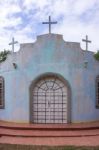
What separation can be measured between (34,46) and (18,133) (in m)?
4.51

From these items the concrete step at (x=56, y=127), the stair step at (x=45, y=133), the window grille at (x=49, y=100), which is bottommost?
the stair step at (x=45, y=133)

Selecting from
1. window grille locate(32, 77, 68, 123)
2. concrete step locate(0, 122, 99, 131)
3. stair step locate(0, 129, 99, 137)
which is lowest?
stair step locate(0, 129, 99, 137)

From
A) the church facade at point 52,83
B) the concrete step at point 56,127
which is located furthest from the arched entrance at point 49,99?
the concrete step at point 56,127

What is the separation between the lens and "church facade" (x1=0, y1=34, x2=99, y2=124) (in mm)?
14375

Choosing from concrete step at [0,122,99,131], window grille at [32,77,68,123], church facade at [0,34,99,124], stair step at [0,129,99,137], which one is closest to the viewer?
stair step at [0,129,99,137]

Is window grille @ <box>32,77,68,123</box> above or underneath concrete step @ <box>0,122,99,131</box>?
above

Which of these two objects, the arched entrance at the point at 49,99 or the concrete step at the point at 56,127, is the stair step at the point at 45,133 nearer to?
the concrete step at the point at 56,127

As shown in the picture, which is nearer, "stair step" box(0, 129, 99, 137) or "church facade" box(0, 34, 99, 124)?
"stair step" box(0, 129, 99, 137)

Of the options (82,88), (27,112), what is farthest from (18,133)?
(82,88)

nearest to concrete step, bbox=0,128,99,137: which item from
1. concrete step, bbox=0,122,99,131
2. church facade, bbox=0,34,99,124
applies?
concrete step, bbox=0,122,99,131

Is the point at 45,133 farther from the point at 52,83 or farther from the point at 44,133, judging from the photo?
the point at 52,83

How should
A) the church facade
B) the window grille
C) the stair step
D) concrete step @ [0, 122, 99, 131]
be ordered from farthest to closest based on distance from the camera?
the window grille, the church facade, concrete step @ [0, 122, 99, 131], the stair step

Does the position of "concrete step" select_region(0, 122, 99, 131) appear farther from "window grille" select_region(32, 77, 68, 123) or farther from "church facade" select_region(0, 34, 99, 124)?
"window grille" select_region(32, 77, 68, 123)

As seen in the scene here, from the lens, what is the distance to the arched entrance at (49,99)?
1444 cm
